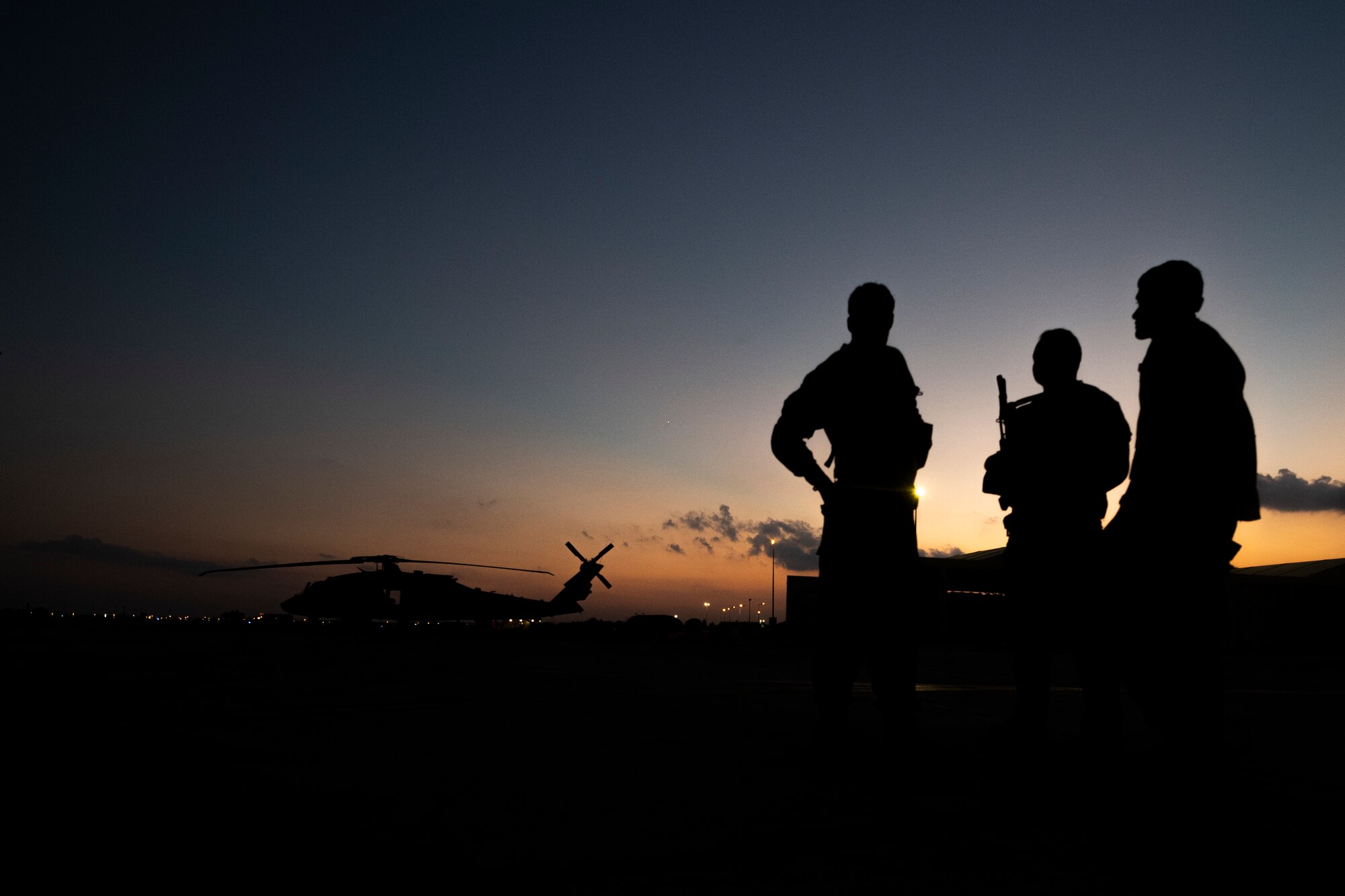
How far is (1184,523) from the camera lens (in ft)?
7.43

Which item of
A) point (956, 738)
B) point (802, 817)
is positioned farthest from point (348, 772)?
point (956, 738)

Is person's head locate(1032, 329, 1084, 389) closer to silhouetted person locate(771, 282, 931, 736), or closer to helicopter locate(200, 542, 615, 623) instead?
silhouetted person locate(771, 282, 931, 736)

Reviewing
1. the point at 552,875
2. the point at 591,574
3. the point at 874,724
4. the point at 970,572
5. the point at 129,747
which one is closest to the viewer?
the point at 552,875

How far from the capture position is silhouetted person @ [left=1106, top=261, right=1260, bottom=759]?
2.17m

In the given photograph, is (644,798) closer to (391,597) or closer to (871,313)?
(871,313)

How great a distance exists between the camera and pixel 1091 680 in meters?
2.59

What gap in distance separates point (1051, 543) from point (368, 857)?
2467mm

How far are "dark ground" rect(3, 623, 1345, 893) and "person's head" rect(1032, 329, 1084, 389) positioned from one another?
4.50 feet

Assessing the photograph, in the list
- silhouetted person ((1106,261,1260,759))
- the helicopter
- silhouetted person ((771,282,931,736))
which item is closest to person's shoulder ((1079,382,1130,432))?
silhouetted person ((1106,261,1260,759))

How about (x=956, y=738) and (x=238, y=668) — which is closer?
(x=956, y=738)

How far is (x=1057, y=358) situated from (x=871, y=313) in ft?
2.98

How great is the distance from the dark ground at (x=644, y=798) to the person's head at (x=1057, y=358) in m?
1.37

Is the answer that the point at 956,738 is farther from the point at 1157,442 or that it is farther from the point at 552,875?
the point at 552,875

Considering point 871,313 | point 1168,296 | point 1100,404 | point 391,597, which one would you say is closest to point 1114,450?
point 1100,404
